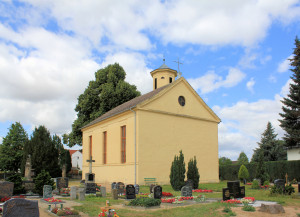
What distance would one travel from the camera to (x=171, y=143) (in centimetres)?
2514

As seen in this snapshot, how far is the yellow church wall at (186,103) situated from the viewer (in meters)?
24.9

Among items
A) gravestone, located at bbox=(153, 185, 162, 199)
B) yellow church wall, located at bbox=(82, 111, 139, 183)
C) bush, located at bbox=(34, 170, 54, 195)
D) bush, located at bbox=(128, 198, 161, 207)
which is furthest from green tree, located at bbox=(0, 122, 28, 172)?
bush, located at bbox=(128, 198, 161, 207)

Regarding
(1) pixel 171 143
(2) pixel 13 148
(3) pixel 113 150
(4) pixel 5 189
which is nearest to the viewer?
(4) pixel 5 189

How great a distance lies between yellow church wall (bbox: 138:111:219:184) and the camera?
76.9 ft

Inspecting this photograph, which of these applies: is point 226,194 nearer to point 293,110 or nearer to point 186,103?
point 186,103

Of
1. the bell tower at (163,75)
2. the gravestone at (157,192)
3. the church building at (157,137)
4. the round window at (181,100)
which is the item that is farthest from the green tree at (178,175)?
the bell tower at (163,75)

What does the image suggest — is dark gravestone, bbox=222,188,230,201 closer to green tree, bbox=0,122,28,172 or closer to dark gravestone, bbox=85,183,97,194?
dark gravestone, bbox=85,183,97,194

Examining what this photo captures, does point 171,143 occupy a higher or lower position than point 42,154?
higher

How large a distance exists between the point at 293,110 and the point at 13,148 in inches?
1607

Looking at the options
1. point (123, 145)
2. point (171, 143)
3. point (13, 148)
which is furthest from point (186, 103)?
point (13, 148)

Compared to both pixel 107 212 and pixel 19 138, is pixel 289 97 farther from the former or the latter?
pixel 19 138

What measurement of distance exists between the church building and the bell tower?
5.37 m

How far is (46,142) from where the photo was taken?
117 ft

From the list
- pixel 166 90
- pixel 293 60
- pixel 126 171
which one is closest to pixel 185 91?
pixel 166 90
